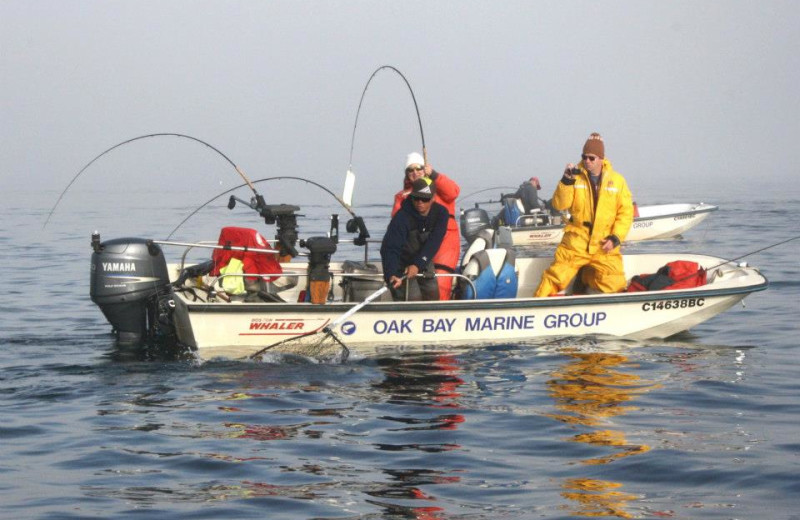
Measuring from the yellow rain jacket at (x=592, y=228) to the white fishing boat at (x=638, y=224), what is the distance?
8.56 meters

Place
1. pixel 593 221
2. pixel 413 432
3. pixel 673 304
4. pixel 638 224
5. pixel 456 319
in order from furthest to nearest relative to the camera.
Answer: pixel 638 224 < pixel 593 221 < pixel 673 304 < pixel 456 319 < pixel 413 432

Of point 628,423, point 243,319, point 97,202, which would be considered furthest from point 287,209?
point 97,202

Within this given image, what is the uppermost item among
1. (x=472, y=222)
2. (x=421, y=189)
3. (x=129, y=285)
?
(x=421, y=189)

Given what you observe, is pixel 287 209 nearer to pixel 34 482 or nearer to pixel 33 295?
pixel 34 482

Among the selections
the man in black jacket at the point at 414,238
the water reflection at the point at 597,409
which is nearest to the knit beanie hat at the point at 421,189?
the man in black jacket at the point at 414,238

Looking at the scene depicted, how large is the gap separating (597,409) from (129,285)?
4444 millimetres

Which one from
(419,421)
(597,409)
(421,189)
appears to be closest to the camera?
(419,421)

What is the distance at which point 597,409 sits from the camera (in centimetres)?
828

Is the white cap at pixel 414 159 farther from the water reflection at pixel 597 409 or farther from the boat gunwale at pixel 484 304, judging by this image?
the water reflection at pixel 597 409

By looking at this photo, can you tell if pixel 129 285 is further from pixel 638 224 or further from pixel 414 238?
pixel 638 224

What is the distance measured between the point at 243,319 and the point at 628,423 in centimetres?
370

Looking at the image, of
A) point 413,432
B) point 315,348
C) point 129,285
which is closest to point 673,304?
point 315,348

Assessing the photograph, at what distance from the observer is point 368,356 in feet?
33.4

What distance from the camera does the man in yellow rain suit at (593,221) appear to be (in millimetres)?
10758
